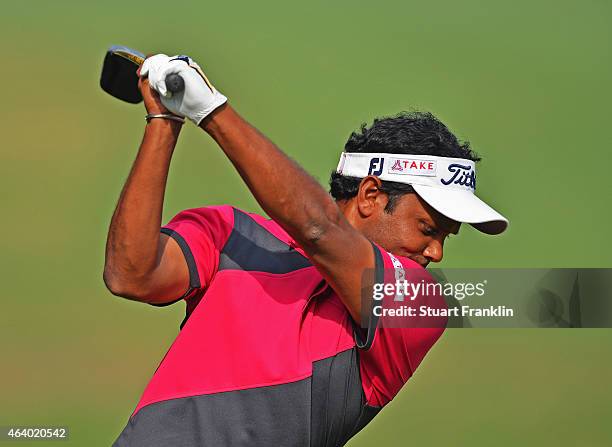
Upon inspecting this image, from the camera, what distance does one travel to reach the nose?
2.43 m

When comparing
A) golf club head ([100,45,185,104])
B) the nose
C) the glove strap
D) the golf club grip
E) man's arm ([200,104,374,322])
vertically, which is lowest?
man's arm ([200,104,374,322])

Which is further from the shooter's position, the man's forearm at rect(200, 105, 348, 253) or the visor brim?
the visor brim

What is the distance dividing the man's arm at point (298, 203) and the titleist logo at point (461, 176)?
1.42ft

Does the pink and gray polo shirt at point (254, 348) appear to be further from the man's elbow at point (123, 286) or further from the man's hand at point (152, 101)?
the man's hand at point (152, 101)

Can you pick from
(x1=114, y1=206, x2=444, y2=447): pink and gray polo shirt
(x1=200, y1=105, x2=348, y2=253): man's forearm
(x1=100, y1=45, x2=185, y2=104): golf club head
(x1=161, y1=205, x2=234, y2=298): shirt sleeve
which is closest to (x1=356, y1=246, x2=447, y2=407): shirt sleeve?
(x1=114, y1=206, x2=444, y2=447): pink and gray polo shirt

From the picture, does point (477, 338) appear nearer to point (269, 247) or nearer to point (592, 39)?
point (592, 39)

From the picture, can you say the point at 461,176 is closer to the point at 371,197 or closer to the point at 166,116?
the point at 371,197

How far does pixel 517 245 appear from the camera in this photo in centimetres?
604

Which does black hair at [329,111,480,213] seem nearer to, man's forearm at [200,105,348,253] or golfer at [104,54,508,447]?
golfer at [104,54,508,447]

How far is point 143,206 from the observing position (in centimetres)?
193

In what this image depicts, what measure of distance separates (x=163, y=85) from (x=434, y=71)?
512 cm

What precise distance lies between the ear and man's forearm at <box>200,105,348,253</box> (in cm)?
48

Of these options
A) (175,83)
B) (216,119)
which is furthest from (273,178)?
(175,83)

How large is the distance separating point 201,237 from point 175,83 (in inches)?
15.1
